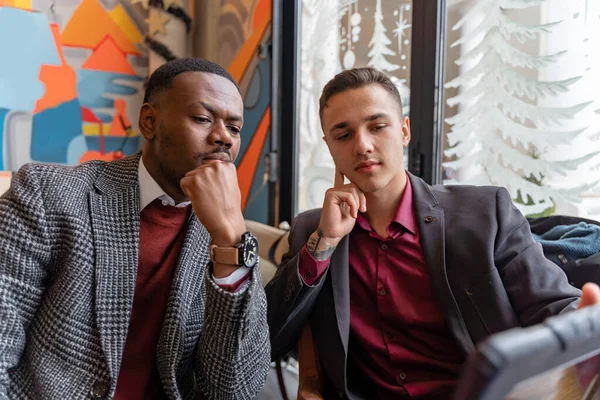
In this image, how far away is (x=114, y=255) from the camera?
3.63ft

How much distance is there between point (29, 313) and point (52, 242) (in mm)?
166

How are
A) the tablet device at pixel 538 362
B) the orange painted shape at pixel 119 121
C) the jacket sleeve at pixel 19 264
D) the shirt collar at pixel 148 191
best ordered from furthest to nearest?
the orange painted shape at pixel 119 121 < the shirt collar at pixel 148 191 < the jacket sleeve at pixel 19 264 < the tablet device at pixel 538 362

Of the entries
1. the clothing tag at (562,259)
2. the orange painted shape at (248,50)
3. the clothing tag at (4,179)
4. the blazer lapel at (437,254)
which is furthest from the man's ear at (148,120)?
the clothing tag at (4,179)

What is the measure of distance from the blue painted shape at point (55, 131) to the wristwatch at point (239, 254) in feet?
8.21

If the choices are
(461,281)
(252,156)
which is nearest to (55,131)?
(252,156)

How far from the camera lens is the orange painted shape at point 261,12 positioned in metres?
2.86

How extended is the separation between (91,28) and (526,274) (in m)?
3.12

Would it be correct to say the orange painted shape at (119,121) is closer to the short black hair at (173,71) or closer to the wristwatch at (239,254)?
the short black hair at (173,71)

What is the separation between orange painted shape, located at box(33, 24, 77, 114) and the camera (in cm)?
300

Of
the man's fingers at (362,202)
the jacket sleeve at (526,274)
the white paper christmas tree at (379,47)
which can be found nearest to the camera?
the jacket sleeve at (526,274)

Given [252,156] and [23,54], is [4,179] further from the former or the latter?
[252,156]

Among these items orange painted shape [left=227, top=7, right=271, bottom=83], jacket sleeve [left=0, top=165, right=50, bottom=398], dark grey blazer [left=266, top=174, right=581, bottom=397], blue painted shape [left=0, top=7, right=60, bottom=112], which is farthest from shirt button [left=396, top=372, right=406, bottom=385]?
blue painted shape [left=0, top=7, right=60, bottom=112]

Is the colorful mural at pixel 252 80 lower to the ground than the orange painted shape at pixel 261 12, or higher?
lower

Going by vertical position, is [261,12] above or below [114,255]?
above
